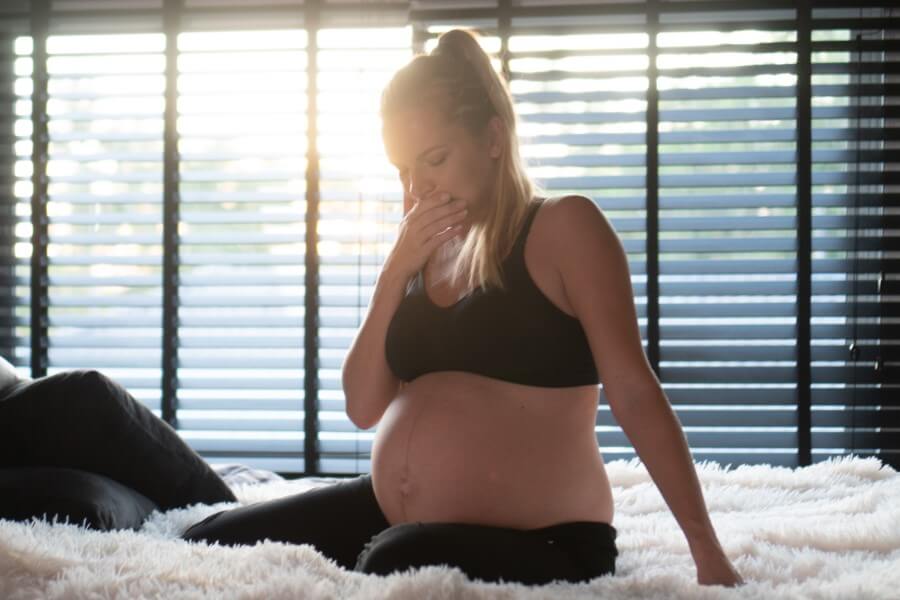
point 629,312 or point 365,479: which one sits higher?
point 629,312

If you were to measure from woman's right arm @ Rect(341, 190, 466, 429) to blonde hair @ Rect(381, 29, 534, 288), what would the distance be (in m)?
0.06

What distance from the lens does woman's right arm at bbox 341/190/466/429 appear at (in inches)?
62.5

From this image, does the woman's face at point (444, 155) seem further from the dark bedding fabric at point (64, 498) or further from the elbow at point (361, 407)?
the dark bedding fabric at point (64, 498)

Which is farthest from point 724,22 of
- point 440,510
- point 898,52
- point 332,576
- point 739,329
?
point 332,576

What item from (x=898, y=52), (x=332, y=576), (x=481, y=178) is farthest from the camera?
(x=898, y=52)

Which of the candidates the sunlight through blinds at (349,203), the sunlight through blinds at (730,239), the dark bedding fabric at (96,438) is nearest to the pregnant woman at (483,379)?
the dark bedding fabric at (96,438)

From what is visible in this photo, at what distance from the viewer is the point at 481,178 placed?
1.62 m

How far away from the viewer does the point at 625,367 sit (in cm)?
132

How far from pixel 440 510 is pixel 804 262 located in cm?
259

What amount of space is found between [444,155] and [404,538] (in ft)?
2.30

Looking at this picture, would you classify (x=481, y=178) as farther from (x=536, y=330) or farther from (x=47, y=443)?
(x=47, y=443)

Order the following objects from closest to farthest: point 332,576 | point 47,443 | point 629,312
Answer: point 332,576
point 629,312
point 47,443

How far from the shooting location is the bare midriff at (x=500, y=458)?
4.52 feet

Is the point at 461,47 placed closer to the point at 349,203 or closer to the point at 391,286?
the point at 391,286
